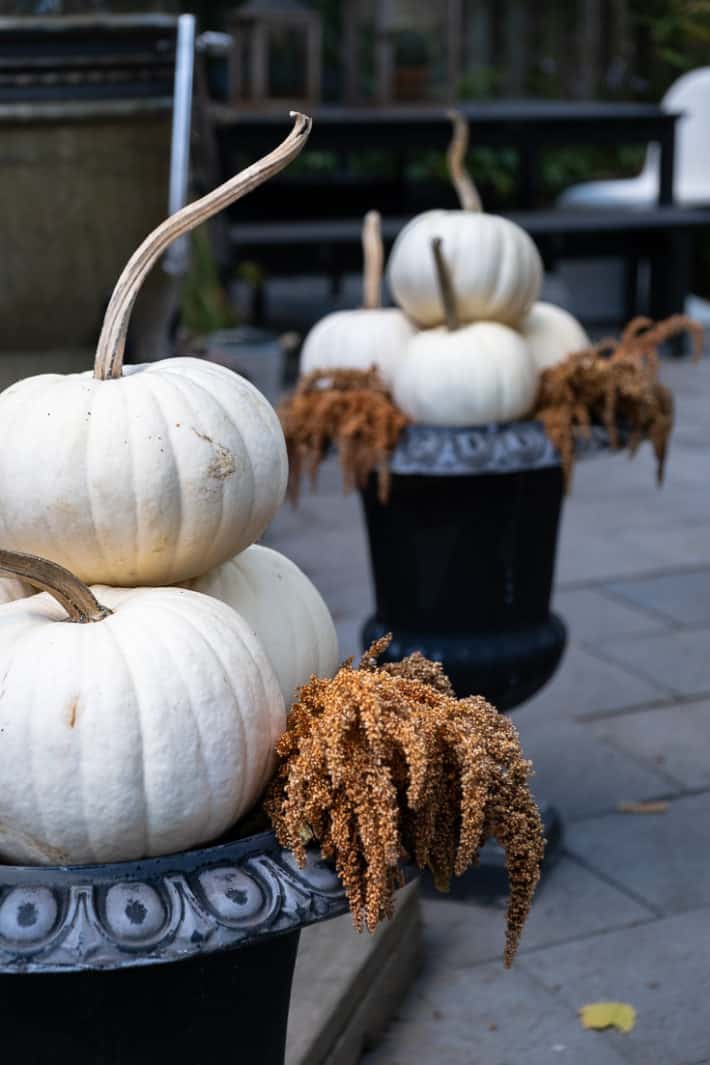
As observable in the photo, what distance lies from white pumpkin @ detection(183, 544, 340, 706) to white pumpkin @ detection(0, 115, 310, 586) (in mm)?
83

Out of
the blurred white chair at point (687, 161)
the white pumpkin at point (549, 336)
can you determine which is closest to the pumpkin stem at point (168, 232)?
the white pumpkin at point (549, 336)

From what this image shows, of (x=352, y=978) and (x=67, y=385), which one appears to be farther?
(x=352, y=978)

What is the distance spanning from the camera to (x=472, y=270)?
2.79 meters

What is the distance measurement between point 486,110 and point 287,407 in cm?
689

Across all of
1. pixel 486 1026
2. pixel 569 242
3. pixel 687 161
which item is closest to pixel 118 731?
pixel 486 1026

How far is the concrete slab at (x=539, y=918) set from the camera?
267 centimetres

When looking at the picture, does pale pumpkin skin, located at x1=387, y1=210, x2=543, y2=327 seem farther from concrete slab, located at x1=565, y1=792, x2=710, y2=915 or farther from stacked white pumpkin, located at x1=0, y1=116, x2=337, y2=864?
stacked white pumpkin, located at x1=0, y1=116, x2=337, y2=864

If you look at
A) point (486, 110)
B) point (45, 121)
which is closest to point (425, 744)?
point (45, 121)

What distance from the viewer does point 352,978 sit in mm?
2234

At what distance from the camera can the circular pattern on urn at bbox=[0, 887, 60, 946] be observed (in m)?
1.24

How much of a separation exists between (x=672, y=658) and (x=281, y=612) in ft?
8.85

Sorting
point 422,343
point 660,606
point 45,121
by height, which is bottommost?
point 660,606

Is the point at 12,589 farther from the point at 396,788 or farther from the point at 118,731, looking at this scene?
the point at 396,788

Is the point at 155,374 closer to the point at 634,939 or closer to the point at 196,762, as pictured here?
the point at 196,762
